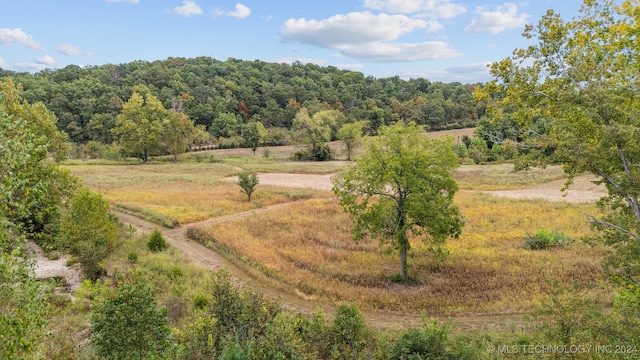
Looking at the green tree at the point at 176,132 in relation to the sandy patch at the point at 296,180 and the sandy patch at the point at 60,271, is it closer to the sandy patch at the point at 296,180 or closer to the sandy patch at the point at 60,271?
the sandy patch at the point at 296,180

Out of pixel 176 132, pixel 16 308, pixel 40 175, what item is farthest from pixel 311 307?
pixel 176 132

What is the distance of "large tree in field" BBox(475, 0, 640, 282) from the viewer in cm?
823

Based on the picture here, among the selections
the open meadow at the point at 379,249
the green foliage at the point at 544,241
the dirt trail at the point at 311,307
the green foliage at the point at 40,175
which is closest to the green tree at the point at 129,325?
the green foliage at the point at 40,175

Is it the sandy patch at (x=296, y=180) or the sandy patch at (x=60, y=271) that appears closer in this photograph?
the sandy patch at (x=60, y=271)

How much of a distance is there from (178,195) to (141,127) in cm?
3423

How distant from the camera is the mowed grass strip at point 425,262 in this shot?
1566 cm

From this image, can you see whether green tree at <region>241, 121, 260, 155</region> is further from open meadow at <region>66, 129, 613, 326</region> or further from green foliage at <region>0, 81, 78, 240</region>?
green foliage at <region>0, 81, 78, 240</region>

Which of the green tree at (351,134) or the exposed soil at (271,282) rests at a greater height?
the green tree at (351,134)

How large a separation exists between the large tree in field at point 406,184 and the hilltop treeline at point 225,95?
3298 inches

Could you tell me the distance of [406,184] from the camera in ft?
57.4

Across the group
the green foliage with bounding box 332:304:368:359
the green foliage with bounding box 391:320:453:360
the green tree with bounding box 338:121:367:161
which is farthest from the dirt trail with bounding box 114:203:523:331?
the green tree with bounding box 338:121:367:161

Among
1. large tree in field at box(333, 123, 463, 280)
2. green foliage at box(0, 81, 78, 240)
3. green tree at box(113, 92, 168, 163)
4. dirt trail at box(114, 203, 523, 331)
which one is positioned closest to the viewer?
green foliage at box(0, 81, 78, 240)

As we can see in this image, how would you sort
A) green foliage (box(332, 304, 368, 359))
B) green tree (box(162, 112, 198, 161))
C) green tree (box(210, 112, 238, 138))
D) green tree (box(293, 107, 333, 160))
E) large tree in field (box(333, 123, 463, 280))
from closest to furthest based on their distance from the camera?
green foliage (box(332, 304, 368, 359)) < large tree in field (box(333, 123, 463, 280)) < green tree (box(162, 112, 198, 161)) < green tree (box(293, 107, 333, 160)) < green tree (box(210, 112, 238, 138))

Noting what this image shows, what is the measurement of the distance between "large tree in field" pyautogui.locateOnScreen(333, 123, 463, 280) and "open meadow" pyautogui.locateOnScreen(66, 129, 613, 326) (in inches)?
61.9
